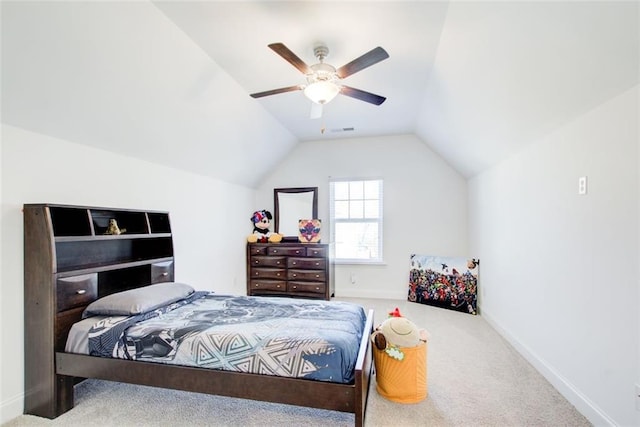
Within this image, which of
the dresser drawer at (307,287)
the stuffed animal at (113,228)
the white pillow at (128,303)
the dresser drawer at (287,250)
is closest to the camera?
the white pillow at (128,303)

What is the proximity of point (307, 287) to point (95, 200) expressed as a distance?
2.99 meters

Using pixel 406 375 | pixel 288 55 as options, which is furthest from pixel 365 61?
pixel 406 375

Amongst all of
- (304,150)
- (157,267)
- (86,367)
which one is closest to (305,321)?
(86,367)

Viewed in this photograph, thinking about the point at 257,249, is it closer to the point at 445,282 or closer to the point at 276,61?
the point at 445,282

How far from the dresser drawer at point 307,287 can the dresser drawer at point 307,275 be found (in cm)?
8

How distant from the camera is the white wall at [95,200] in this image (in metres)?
2.01

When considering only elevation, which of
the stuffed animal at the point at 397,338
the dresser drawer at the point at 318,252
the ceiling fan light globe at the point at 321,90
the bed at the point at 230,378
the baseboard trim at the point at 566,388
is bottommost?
the baseboard trim at the point at 566,388

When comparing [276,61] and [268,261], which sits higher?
[276,61]

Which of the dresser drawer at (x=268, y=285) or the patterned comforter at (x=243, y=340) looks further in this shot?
the dresser drawer at (x=268, y=285)

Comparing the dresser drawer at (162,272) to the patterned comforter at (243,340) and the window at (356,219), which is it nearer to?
the patterned comforter at (243,340)

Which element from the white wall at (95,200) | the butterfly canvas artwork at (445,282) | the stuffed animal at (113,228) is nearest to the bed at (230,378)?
the white wall at (95,200)

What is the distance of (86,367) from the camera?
2.03 meters

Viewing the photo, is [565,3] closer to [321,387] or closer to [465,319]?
[321,387]

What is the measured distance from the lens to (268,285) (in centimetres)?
493
